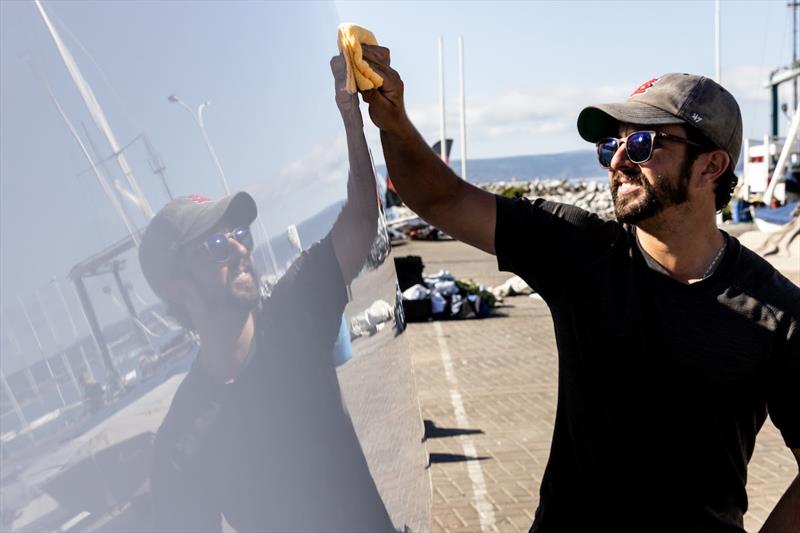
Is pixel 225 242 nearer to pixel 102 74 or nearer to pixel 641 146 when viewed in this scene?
pixel 102 74

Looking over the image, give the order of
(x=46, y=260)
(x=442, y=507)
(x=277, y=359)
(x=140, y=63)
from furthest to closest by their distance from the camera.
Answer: (x=442, y=507) < (x=277, y=359) < (x=140, y=63) < (x=46, y=260)

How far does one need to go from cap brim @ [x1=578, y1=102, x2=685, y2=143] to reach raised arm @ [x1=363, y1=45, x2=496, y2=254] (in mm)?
337

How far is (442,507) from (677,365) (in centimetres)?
341

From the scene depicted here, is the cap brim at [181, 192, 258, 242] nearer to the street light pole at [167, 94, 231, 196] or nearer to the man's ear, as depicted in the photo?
the street light pole at [167, 94, 231, 196]

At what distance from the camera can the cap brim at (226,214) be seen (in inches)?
39.6

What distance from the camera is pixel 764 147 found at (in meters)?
22.4

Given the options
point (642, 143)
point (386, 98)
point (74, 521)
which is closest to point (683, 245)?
point (642, 143)

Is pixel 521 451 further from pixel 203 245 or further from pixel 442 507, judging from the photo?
pixel 203 245

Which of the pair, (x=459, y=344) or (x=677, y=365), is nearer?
(x=677, y=365)

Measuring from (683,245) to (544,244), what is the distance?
1.15 feet

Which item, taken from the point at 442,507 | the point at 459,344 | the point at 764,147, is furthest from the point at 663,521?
the point at 764,147

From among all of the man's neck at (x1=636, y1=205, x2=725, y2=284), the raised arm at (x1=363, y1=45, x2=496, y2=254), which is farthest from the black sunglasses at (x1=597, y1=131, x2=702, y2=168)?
the raised arm at (x1=363, y1=45, x2=496, y2=254)

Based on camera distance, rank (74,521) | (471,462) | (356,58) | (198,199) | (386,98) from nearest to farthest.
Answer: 1. (74,521)
2. (198,199)
3. (356,58)
4. (386,98)
5. (471,462)

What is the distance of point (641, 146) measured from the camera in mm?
2018
